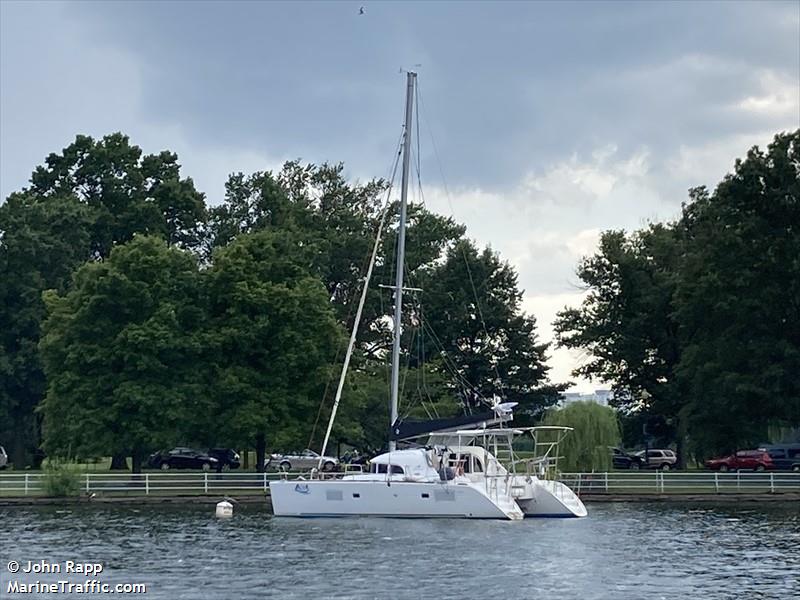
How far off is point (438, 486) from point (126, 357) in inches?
934

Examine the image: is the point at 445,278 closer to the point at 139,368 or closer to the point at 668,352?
the point at 668,352

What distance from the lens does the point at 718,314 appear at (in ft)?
243

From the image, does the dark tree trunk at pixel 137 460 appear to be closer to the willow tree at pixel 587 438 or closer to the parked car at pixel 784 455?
the willow tree at pixel 587 438

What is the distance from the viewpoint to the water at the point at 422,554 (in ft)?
110

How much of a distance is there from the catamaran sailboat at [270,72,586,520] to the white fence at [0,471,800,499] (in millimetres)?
8847

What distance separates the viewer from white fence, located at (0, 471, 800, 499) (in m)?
63.3

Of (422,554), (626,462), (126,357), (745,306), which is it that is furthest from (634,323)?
(422,554)

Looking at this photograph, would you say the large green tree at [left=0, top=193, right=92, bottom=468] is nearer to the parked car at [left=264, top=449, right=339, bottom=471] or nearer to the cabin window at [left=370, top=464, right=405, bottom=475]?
the parked car at [left=264, top=449, right=339, bottom=471]

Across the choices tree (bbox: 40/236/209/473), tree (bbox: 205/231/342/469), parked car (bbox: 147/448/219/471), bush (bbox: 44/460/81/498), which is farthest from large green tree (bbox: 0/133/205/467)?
bush (bbox: 44/460/81/498)

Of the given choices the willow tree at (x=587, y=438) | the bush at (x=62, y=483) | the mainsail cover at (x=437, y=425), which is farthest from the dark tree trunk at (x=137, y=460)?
the willow tree at (x=587, y=438)

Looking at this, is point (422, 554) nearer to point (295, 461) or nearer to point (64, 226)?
point (295, 461)

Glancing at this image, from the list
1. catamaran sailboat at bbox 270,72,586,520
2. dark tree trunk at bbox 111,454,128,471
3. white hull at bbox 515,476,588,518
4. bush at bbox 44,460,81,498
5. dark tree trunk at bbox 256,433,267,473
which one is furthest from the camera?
dark tree trunk at bbox 111,454,128,471

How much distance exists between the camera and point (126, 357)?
68.6 m

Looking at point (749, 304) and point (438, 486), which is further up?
point (749, 304)
